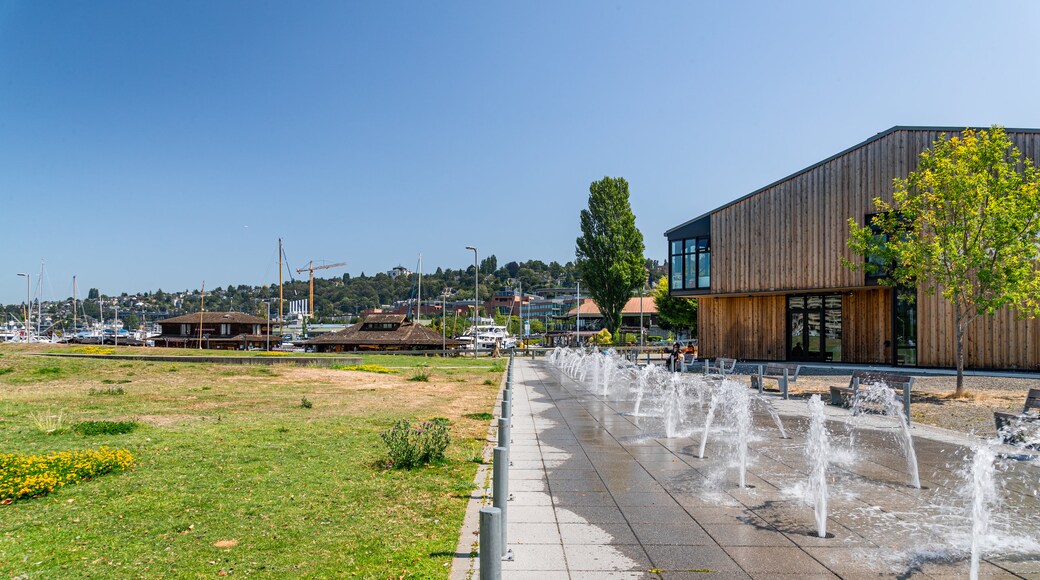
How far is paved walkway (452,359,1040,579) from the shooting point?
5.64 metres

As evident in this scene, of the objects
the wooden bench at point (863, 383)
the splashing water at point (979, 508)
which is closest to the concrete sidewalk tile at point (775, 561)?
the splashing water at point (979, 508)

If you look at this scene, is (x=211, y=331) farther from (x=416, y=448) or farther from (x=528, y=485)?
(x=528, y=485)

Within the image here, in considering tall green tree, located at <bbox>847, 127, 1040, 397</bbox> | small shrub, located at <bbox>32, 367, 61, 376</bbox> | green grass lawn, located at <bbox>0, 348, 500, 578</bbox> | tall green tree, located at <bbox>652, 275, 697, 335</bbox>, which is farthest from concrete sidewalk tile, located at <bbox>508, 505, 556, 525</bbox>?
tall green tree, located at <bbox>652, 275, 697, 335</bbox>

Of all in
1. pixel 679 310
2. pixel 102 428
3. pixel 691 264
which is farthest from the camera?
pixel 679 310

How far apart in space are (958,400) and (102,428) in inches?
790

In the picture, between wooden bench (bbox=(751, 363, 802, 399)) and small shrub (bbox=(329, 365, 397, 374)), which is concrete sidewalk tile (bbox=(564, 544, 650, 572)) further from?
small shrub (bbox=(329, 365, 397, 374))

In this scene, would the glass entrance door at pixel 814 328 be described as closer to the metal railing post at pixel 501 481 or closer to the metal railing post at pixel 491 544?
the metal railing post at pixel 501 481

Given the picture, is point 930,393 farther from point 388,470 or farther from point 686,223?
point 686,223

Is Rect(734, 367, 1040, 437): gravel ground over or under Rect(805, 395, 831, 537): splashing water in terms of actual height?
under

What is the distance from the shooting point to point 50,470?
819cm

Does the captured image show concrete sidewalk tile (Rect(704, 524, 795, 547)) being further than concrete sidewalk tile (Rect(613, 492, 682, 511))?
No

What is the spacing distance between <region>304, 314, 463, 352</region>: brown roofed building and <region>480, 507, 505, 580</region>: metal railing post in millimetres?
57105

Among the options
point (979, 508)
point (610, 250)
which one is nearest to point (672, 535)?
point (979, 508)

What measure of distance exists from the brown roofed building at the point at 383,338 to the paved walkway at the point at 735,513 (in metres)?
50.4
